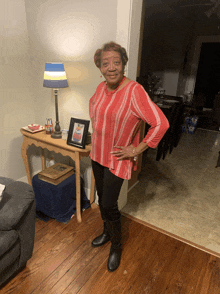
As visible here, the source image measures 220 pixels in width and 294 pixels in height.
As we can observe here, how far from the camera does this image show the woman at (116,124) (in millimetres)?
1204

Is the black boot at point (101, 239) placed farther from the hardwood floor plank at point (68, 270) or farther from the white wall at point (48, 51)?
the white wall at point (48, 51)

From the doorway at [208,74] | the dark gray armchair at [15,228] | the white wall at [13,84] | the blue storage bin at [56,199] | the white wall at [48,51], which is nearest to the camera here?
the dark gray armchair at [15,228]

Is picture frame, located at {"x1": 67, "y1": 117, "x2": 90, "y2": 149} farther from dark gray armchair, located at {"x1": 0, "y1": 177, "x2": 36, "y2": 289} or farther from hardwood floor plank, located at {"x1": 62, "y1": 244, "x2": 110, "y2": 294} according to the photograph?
hardwood floor plank, located at {"x1": 62, "y1": 244, "x2": 110, "y2": 294}

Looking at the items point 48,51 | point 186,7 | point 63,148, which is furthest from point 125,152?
point 186,7

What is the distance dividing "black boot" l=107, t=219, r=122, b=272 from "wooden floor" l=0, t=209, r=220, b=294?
2.2 inches

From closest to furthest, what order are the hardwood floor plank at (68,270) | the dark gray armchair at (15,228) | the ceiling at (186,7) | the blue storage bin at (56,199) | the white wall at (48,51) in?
the dark gray armchair at (15,228) < the hardwood floor plank at (68,270) < the white wall at (48,51) < the blue storage bin at (56,199) < the ceiling at (186,7)

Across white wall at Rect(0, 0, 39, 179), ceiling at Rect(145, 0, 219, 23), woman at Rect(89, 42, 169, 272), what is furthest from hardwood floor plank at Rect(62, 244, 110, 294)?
ceiling at Rect(145, 0, 219, 23)

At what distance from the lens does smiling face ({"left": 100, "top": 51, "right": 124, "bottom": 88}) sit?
4.00 ft

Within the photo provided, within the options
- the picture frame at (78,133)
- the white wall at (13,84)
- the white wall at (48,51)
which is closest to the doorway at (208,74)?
the white wall at (48,51)

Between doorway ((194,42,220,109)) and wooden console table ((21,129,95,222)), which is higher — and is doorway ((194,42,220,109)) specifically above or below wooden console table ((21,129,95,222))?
above

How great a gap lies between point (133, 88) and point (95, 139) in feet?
1.32

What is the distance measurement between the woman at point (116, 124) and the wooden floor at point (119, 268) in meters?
0.35

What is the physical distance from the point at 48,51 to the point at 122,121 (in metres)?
1.36

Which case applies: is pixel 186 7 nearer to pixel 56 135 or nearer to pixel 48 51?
pixel 48 51
